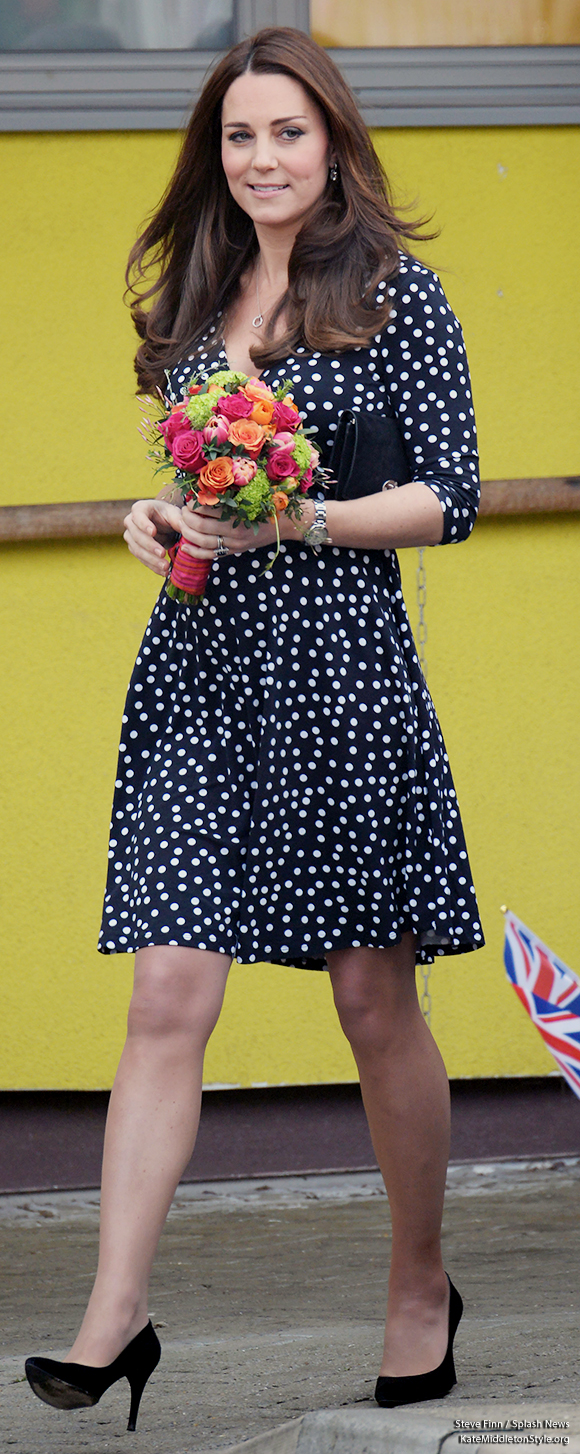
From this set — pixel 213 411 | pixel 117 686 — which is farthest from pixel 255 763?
pixel 117 686

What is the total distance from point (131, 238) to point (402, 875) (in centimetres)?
220

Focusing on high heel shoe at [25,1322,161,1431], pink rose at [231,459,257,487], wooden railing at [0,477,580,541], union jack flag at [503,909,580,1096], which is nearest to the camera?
union jack flag at [503,909,580,1096]

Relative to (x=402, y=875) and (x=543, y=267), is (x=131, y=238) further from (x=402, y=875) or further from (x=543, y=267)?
(x=402, y=875)

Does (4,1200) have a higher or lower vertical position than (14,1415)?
higher

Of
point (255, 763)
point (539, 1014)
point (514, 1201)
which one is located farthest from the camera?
point (514, 1201)

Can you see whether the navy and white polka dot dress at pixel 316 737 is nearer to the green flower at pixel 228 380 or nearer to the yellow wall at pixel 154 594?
the green flower at pixel 228 380

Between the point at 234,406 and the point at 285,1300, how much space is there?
1823mm

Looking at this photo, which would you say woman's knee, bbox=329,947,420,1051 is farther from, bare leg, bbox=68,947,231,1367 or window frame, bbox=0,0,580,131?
window frame, bbox=0,0,580,131

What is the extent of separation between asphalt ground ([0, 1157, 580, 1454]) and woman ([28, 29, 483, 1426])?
0.23 m

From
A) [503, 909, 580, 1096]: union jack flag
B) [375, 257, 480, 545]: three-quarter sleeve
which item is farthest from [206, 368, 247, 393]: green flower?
→ [503, 909, 580, 1096]: union jack flag

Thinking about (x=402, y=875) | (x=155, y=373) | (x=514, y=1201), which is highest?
(x=155, y=373)

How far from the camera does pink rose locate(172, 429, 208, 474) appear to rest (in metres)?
2.02

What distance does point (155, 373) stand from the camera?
2.41 meters

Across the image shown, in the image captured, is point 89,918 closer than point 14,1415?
No
